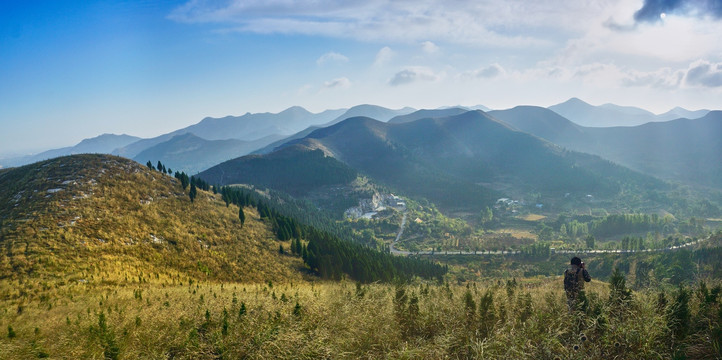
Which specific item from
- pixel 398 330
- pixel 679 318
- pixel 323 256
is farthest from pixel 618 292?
pixel 323 256

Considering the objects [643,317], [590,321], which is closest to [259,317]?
[590,321]

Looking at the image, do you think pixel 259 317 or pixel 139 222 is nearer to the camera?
pixel 259 317

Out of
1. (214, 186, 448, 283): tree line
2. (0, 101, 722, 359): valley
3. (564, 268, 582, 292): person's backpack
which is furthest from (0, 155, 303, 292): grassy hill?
(564, 268, 582, 292): person's backpack

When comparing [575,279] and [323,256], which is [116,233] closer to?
[323,256]

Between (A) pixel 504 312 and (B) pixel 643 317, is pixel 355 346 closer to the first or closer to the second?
(A) pixel 504 312

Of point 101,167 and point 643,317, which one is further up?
point 101,167
